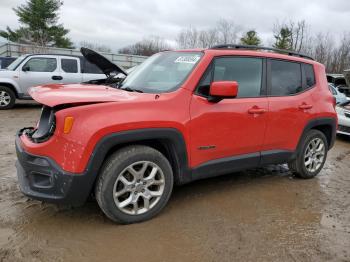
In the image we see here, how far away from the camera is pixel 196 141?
12.1ft

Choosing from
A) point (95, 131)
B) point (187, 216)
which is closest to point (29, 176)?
point (95, 131)

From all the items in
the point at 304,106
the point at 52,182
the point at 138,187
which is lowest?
the point at 138,187

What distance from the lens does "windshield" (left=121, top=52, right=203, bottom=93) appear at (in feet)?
12.5

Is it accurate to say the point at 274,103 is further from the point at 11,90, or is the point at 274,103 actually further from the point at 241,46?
the point at 11,90

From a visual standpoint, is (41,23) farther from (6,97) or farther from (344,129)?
(344,129)

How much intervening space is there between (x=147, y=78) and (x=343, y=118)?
263 inches

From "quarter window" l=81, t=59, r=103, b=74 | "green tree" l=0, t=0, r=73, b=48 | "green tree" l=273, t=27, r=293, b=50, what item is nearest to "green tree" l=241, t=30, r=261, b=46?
"green tree" l=273, t=27, r=293, b=50

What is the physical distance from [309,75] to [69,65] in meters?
8.41

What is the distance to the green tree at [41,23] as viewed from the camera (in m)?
39.3

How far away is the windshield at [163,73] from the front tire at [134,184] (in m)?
0.78

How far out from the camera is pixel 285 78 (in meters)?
4.69

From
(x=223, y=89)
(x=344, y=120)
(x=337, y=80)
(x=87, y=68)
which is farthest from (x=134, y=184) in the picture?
(x=337, y=80)

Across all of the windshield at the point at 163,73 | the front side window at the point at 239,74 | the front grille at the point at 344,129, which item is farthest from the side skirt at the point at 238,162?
the front grille at the point at 344,129

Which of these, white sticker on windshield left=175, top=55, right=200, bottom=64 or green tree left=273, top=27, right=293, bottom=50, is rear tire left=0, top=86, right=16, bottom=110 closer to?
white sticker on windshield left=175, top=55, right=200, bottom=64
